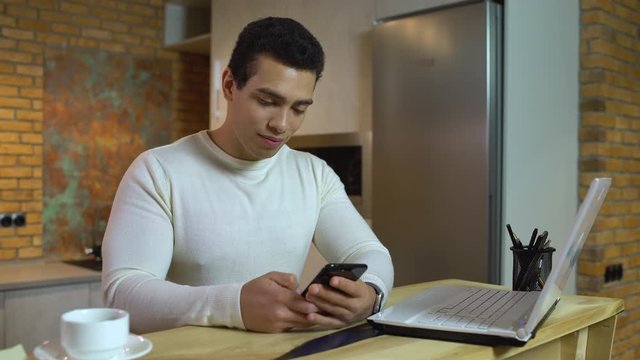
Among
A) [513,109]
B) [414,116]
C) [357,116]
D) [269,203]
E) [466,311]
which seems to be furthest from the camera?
[357,116]

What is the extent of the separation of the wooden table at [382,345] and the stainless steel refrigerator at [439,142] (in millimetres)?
1270

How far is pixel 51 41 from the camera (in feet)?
13.8

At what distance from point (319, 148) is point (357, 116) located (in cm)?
32

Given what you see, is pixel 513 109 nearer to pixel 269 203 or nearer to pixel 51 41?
pixel 269 203

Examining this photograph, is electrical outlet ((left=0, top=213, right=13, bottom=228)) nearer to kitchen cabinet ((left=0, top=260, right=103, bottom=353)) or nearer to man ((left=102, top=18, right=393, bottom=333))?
kitchen cabinet ((left=0, top=260, right=103, bottom=353))

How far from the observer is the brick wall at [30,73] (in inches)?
157

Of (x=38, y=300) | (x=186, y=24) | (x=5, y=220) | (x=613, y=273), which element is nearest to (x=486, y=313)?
(x=613, y=273)

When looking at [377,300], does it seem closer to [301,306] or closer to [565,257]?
[301,306]

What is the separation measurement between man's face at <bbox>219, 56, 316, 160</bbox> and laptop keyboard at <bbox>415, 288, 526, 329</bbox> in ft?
1.72

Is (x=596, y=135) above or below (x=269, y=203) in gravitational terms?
above

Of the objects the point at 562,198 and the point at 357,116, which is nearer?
the point at 562,198

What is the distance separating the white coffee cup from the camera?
860 millimetres

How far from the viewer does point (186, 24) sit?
4.86 m

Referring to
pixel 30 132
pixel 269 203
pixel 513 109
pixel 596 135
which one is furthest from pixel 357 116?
pixel 30 132
